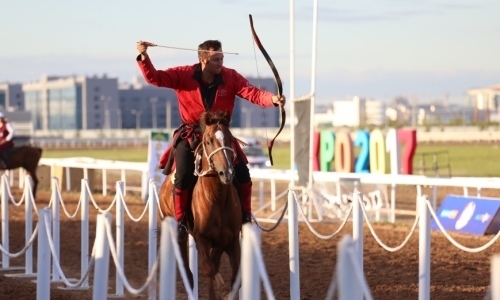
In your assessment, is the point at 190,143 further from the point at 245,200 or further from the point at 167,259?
the point at 167,259

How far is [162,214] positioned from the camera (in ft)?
39.7

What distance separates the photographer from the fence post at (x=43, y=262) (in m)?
10.7

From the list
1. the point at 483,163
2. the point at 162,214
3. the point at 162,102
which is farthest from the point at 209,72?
the point at 162,102

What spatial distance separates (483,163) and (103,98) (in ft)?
368

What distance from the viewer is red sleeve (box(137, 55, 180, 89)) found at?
10930mm

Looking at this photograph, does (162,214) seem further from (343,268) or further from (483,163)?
(483,163)

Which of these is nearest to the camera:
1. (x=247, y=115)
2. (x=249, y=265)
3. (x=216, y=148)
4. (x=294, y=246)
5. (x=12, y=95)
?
(x=249, y=265)

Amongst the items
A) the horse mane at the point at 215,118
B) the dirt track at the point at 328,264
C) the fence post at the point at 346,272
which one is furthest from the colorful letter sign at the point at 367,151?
the fence post at the point at 346,272

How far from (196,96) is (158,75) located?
0.42 m

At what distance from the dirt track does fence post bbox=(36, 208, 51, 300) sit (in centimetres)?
165

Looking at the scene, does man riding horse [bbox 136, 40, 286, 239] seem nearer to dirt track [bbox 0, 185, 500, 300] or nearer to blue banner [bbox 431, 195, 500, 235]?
dirt track [bbox 0, 185, 500, 300]

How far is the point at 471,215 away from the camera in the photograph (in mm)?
19078

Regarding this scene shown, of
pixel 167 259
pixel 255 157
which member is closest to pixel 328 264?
pixel 167 259

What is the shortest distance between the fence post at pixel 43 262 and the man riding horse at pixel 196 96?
4.11ft
